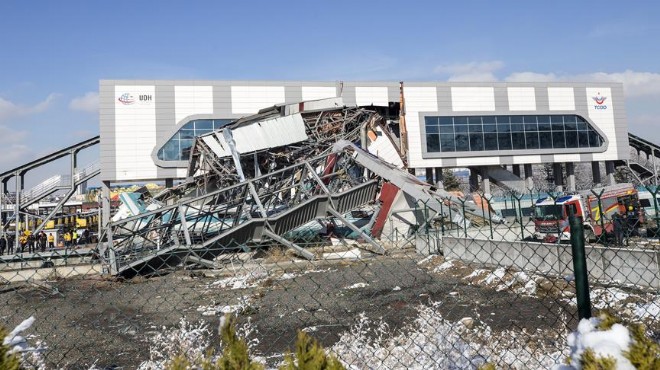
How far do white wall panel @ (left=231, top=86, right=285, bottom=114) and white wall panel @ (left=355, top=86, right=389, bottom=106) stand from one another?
19.8 ft

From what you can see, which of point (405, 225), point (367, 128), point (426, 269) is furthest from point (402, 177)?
point (426, 269)

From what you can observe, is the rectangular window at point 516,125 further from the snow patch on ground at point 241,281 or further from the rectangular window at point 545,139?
the snow patch on ground at point 241,281

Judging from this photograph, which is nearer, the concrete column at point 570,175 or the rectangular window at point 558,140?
the rectangular window at point 558,140

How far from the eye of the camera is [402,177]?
20266 millimetres

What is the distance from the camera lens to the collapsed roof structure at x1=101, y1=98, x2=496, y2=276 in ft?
57.2

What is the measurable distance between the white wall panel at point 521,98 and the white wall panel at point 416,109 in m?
6.64

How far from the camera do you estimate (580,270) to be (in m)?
3.18

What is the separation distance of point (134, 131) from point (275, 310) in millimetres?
27803

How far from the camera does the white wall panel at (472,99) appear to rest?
37.8 metres

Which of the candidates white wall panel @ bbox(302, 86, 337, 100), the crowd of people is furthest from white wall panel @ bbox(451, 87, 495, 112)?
the crowd of people

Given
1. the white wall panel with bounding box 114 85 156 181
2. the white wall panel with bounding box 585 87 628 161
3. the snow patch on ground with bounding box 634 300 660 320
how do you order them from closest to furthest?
the snow patch on ground with bounding box 634 300 660 320, the white wall panel with bounding box 114 85 156 181, the white wall panel with bounding box 585 87 628 161

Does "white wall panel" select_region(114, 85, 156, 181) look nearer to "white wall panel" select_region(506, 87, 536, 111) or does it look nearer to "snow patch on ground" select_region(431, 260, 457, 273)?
"snow patch on ground" select_region(431, 260, 457, 273)

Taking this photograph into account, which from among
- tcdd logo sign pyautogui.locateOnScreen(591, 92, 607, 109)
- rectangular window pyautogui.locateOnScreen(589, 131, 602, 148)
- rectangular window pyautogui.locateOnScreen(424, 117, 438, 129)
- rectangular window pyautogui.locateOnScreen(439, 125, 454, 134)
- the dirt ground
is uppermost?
tcdd logo sign pyautogui.locateOnScreen(591, 92, 607, 109)

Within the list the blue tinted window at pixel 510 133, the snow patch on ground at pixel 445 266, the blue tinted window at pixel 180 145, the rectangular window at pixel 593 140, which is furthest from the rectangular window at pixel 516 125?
the snow patch on ground at pixel 445 266
